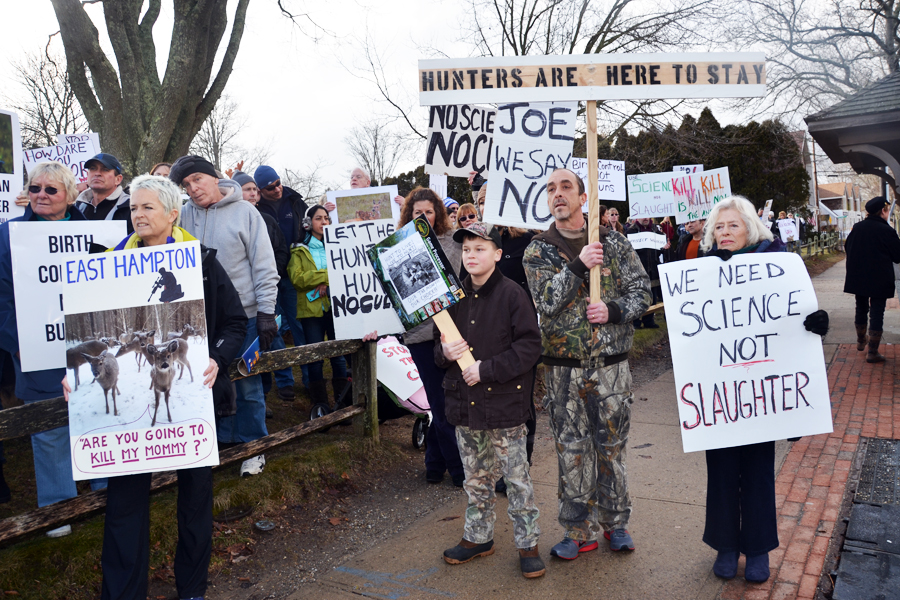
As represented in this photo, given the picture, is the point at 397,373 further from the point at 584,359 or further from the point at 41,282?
the point at 41,282

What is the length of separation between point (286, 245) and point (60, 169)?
2332mm

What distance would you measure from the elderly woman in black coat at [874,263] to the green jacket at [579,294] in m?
6.96

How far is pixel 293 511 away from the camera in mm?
4449

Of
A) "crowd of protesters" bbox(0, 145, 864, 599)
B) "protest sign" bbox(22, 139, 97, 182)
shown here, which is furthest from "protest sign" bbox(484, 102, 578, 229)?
"protest sign" bbox(22, 139, 97, 182)

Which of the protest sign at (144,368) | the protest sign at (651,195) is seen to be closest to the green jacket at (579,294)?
the protest sign at (144,368)

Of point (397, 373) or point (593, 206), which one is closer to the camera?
point (593, 206)

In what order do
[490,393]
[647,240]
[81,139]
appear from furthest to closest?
[647,240]
[81,139]
[490,393]

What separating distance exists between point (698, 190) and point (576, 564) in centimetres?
797

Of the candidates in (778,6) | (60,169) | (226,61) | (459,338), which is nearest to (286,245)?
(60,169)

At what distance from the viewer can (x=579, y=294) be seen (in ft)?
12.0

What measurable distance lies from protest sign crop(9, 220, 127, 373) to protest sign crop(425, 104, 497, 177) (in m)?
3.81

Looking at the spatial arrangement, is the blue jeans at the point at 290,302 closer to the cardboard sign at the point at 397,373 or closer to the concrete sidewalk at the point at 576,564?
the cardboard sign at the point at 397,373

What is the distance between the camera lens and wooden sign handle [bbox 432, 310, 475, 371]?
351 cm

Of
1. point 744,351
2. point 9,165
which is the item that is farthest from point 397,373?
point 9,165
